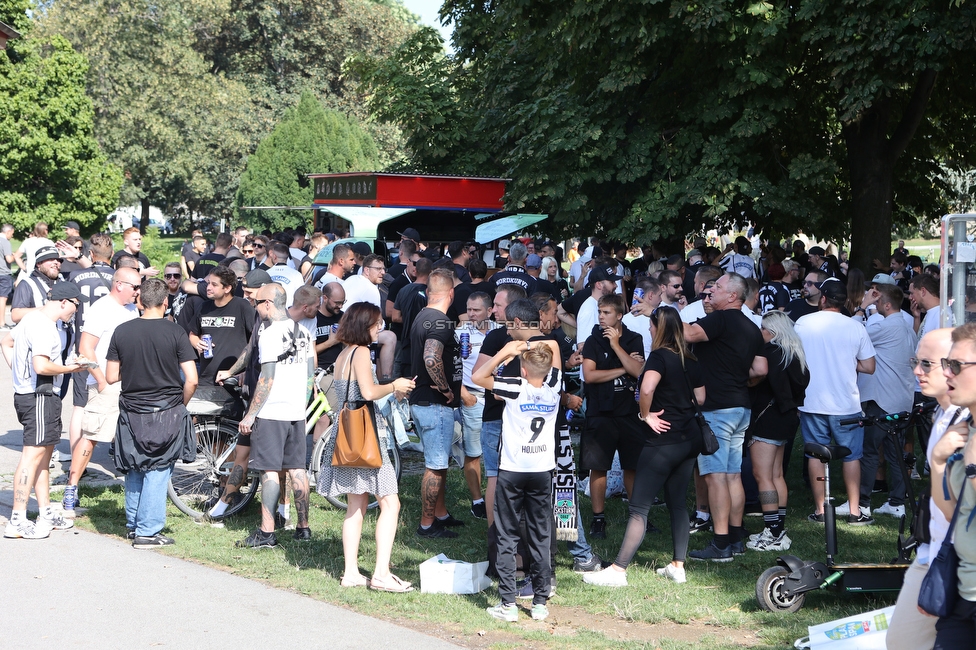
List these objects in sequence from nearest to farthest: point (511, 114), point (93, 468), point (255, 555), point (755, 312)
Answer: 1. point (255, 555)
2. point (755, 312)
3. point (93, 468)
4. point (511, 114)

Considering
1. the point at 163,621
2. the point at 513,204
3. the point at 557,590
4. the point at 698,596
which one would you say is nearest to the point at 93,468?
the point at 163,621

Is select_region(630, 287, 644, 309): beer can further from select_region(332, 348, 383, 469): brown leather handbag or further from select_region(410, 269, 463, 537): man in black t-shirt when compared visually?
select_region(332, 348, 383, 469): brown leather handbag

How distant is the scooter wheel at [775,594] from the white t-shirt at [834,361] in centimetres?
216

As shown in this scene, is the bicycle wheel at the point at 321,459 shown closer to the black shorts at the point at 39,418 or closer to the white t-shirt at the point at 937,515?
the black shorts at the point at 39,418

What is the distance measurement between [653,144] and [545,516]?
8.91m

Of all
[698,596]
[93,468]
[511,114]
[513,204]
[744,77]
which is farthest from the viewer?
[511,114]

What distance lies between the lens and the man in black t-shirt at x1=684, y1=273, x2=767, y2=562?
7.08 metres

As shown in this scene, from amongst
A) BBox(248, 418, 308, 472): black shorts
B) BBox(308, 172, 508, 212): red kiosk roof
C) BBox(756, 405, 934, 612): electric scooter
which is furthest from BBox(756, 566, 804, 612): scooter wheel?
BBox(308, 172, 508, 212): red kiosk roof

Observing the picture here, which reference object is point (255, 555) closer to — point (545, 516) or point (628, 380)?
point (545, 516)

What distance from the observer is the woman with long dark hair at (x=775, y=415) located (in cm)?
729

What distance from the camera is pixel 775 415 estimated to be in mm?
7383

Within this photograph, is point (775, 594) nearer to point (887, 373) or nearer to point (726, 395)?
point (726, 395)

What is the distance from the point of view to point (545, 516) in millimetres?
5898

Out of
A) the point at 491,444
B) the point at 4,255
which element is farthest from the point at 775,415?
the point at 4,255
